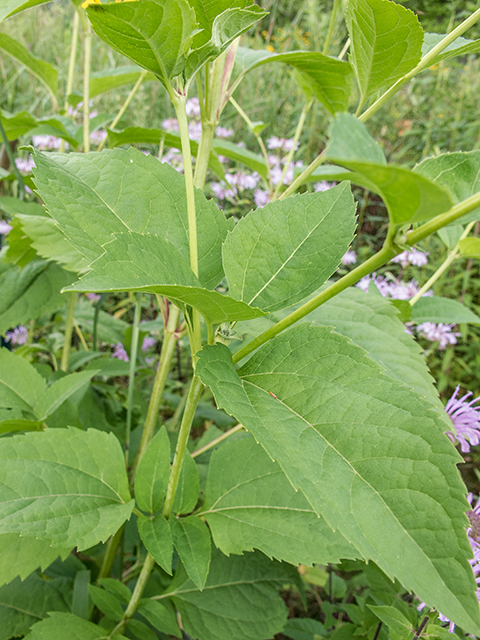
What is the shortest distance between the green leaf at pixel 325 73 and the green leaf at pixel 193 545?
29.1 inches

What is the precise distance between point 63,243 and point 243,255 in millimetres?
590

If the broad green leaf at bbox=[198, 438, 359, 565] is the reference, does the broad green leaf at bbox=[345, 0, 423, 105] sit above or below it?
above

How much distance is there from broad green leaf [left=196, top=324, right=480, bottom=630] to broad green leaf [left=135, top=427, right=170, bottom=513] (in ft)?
0.91

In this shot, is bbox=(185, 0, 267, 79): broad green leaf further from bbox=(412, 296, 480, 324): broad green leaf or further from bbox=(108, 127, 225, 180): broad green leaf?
bbox=(412, 296, 480, 324): broad green leaf

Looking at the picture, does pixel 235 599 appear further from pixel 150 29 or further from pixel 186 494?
pixel 150 29

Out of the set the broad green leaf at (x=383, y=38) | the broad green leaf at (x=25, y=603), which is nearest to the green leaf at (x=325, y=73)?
the broad green leaf at (x=383, y=38)

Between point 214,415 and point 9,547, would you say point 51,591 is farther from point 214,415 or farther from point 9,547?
point 214,415

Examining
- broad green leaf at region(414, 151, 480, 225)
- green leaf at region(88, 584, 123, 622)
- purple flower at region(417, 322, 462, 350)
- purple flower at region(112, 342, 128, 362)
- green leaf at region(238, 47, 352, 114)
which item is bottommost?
purple flower at region(112, 342, 128, 362)

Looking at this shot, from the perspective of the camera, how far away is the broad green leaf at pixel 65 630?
0.69 metres

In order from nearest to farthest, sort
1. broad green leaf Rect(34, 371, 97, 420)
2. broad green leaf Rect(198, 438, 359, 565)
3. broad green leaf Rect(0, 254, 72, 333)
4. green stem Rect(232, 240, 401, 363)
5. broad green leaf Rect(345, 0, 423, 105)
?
green stem Rect(232, 240, 401, 363)
broad green leaf Rect(345, 0, 423, 105)
broad green leaf Rect(198, 438, 359, 565)
broad green leaf Rect(34, 371, 97, 420)
broad green leaf Rect(0, 254, 72, 333)

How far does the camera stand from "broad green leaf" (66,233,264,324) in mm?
363

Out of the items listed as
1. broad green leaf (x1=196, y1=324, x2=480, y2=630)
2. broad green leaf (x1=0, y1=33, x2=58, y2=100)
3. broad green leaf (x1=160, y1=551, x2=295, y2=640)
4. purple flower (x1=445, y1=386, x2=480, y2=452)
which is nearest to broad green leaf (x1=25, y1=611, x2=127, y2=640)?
broad green leaf (x1=160, y1=551, x2=295, y2=640)

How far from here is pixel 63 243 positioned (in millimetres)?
951

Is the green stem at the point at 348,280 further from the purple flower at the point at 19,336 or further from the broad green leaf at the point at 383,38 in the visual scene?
the purple flower at the point at 19,336
